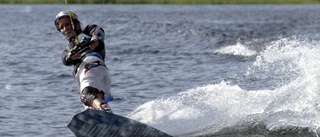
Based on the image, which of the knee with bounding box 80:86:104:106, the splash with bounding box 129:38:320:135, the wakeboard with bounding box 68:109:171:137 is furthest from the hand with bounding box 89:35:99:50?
the splash with bounding box 129:38:320:135

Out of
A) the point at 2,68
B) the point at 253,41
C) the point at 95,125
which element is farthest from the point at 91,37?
the point at 253,41

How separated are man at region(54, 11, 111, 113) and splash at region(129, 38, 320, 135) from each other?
1.05 m

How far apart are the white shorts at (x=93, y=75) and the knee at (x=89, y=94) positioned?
0.04 metres

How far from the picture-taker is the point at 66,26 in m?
10.4

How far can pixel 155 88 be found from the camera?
622 inches

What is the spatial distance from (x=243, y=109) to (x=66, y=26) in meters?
2.63

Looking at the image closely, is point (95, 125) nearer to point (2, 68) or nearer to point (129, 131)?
point (129, 131)

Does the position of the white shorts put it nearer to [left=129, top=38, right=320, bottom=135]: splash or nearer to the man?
the man

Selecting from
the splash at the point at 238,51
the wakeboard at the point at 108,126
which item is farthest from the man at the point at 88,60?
the splash at the point at 238,51

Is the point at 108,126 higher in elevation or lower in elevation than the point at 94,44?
lower

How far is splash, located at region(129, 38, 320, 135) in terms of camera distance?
10539 mm

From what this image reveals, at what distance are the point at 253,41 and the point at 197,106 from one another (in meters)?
15.3

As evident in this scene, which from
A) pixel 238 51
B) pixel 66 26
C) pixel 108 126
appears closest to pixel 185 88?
pixel 66 26

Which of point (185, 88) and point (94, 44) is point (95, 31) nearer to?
point (94, 44)
